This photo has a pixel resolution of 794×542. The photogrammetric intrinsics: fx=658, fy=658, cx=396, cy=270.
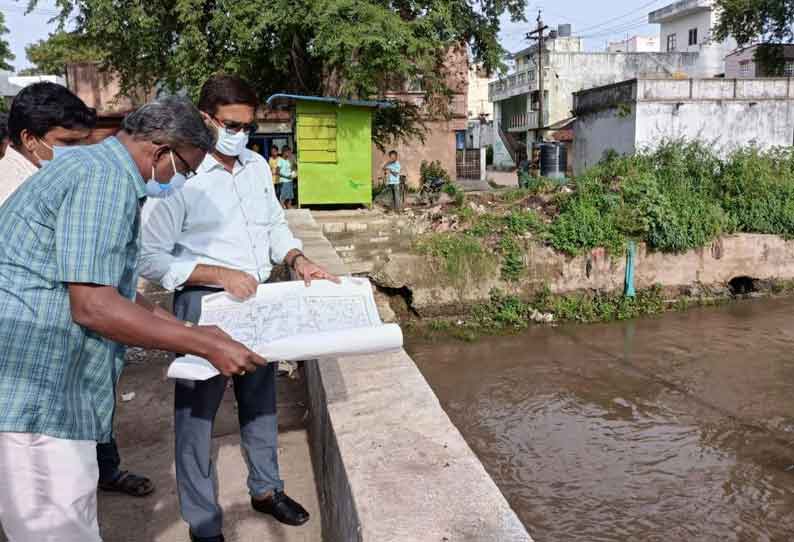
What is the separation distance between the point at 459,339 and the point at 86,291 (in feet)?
31.3

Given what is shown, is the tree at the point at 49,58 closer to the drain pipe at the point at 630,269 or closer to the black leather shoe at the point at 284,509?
→ the drain pipe at the point at 630,269

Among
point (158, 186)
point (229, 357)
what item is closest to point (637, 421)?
point (229, 357)

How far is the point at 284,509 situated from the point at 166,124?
1.46 meters

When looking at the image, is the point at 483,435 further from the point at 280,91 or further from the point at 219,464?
the point at 280,91

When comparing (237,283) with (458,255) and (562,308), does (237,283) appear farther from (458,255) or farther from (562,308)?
(562,308)

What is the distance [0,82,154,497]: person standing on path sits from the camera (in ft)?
7.59

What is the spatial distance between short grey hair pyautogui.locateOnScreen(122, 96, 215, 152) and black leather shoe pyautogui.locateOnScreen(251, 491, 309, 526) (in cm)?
136

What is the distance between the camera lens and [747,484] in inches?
239

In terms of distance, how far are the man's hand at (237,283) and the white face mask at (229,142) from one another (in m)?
0.44

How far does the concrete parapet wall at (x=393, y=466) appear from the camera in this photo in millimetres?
1602

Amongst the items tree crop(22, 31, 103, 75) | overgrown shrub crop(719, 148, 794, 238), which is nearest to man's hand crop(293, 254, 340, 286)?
overgrown shrub crop(719, 148, 794, 238)

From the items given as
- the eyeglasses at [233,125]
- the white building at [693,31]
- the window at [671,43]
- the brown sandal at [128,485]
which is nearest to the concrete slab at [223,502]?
the brown sandal at [128,485]

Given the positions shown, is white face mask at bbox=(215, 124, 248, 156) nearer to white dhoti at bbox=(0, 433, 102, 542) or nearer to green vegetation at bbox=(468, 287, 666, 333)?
white dhoti at bbox=(0, 433, 102, 542)

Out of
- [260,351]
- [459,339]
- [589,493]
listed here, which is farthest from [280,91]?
[260,351]
